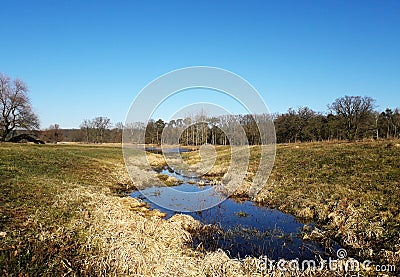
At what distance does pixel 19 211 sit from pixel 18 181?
447cm

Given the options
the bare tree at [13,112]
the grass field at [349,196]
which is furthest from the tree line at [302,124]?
the grass field at [349,196]

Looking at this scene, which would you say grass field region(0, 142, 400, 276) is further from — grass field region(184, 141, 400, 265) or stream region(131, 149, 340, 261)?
stream region(131, 149, 340, 261)

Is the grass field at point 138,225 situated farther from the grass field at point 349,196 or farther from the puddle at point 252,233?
the puddle at point 252,233

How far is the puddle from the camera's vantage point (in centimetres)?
912

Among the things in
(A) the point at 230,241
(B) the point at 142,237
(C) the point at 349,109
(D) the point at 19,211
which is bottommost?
(A) the point at 230,241

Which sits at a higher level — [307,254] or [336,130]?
[336,130]

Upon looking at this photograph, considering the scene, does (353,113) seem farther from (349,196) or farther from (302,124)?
(349,196)

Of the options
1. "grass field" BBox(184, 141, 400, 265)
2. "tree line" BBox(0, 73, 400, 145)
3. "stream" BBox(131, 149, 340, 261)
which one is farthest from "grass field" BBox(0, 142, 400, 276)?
"tree line" BBox(0, 73, 400, 145)

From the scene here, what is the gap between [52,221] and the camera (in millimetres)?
8492

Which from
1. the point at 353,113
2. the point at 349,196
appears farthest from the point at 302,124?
the point at 349,196

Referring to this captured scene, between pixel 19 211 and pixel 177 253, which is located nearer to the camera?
pixel 177 253

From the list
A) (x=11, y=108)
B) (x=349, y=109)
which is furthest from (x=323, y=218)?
(x=349, y=109)

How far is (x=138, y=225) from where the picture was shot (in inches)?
377

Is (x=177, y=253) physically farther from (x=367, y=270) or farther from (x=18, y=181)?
(x=18, y=181)
